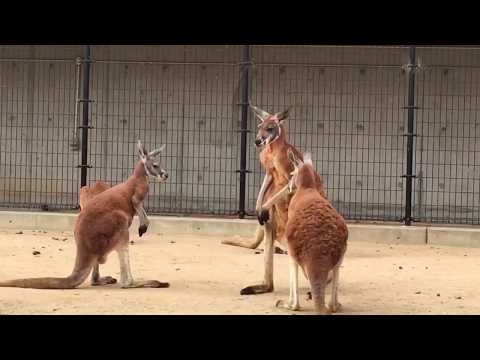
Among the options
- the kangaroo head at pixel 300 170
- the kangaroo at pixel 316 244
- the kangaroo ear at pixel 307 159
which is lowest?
the kangaroo at pixel 316 244

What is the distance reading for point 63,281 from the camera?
8.09m

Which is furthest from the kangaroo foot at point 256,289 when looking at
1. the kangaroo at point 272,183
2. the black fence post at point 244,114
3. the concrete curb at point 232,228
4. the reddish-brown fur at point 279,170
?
the black fence post at point 244,114

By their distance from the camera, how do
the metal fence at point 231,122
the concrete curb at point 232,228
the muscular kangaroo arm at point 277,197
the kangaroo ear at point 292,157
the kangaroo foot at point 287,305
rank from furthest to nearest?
the metal fence at point 231,122 → the concrete curb at point 232,228 → the muscular kangaroo arm at point 277,197 → the kangaroo ear at point 292,157 → the kangaroo foot at point 287,305

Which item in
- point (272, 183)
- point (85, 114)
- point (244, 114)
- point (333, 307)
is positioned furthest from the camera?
point (85, 114)

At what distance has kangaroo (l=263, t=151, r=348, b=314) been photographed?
A: 686cm

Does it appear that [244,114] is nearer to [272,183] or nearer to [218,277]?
[218,277]

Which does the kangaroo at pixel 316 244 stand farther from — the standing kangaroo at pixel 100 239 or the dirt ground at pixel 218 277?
the standing kangaroo at pixel 100 239

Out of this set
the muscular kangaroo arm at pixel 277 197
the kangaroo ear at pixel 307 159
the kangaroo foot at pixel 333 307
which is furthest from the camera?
the muscular kangaroo arm at pixel 277 197

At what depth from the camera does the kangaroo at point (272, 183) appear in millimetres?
8496

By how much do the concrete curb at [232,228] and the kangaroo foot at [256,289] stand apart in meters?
4.56

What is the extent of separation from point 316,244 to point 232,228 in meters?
6.24

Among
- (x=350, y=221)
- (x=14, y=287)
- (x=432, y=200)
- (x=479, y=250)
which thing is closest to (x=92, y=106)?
(x=350, y=221)

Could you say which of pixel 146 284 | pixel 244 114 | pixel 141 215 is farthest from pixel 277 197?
pixel 244 114

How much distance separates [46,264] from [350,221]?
5.62 m
